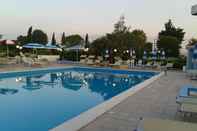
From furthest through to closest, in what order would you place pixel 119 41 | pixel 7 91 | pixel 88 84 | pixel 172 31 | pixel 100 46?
pixel 172 31
pixel 100 46
pixel 119 41
pixel 88 84
pixel 7 91

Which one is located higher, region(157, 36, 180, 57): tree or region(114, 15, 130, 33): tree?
region(114, 15, 130, 33): tree

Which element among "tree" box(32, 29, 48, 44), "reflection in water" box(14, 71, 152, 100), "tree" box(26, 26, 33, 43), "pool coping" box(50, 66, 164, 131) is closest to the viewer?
"pool coping" box(50, 66, 164, 131)

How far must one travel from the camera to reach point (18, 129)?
532 cm

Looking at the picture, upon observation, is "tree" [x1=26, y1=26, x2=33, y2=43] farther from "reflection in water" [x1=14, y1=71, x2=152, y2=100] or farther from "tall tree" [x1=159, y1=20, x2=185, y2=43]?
"reflection in water" [x1=14, y1=71, x2=152, y2=100]

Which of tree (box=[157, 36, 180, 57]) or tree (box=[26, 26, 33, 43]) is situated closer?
tree (box=[157, 36, 180, 57])

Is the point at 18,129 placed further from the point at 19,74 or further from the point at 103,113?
the point at 19,74

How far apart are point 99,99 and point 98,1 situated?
1257 cm

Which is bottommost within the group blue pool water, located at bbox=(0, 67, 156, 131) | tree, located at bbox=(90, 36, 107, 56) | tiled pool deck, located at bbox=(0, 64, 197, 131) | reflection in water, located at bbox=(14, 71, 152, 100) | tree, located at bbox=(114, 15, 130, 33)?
blue pool water, located at bbox=(0, 67, 156, 131)

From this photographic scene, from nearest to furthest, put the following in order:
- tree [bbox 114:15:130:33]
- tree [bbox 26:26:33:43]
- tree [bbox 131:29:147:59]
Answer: tree [bbox 114:15:130:33] < tree [bbox 131:29:147:59] < tree [bbox 26:26:33:43]

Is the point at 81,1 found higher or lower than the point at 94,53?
higher

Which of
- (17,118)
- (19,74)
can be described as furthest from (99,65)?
(17,118)

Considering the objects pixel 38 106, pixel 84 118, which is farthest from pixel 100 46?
pixel 84 118

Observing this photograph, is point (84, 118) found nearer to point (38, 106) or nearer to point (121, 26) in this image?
point (38, 106)

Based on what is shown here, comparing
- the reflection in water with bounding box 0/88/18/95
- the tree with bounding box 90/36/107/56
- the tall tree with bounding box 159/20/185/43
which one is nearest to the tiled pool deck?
the reflection in water with bounding box 0/88/18/95
